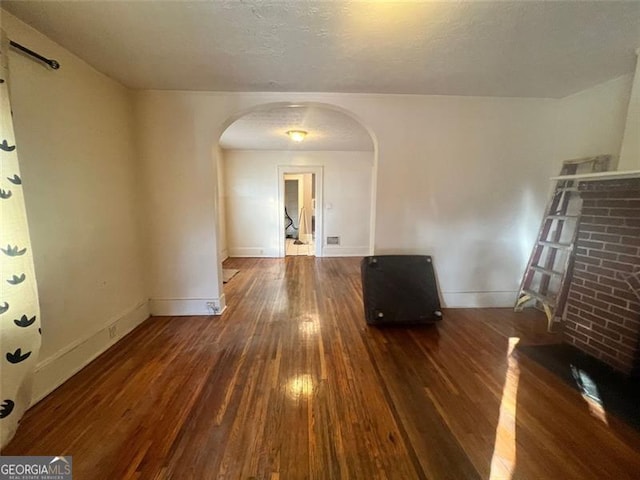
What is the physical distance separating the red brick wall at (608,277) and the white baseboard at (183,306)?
3.49m

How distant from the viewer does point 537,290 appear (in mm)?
3053

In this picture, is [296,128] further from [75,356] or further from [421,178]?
[75,356]

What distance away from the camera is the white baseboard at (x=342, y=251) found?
608 cm

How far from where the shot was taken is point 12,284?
4.53ft

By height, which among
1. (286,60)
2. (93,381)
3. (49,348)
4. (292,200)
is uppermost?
(286,60)

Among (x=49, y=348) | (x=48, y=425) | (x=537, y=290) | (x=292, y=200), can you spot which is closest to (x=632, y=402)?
(x=537, y=290)

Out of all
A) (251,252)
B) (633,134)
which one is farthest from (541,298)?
(251,252)

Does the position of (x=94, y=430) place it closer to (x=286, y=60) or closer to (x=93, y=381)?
(x=93, y=381)

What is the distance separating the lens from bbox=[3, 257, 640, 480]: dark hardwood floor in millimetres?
1327

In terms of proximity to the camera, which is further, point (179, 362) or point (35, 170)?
point (179, 362)

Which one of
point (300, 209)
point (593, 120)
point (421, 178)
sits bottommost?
point (300, 209)

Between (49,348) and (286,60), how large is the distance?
8.71 ft
